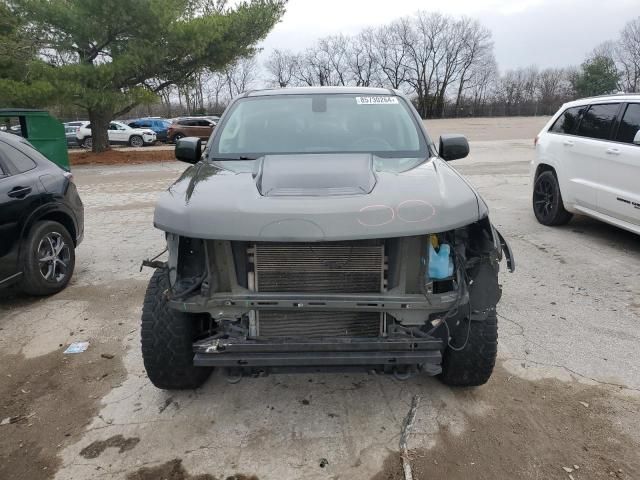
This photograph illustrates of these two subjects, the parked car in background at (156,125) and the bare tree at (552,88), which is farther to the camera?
the bare tree at (552,88)

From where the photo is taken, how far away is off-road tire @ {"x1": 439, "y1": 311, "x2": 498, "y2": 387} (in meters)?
2.87

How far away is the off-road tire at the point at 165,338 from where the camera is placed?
2.84 metres

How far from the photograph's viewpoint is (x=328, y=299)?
8.29 feet

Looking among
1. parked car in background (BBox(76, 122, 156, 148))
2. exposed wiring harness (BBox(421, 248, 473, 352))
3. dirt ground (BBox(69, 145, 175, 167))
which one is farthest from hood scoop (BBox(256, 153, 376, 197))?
parked car in background (BBox(76, 122, 156, 148))

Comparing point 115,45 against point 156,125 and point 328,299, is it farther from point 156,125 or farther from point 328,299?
point 328,299

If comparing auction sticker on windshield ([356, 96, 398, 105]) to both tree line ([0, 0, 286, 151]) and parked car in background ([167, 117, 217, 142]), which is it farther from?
parked car in background ([167, 117, 217, 142])

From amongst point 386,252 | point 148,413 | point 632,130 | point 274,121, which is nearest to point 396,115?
point 274,121

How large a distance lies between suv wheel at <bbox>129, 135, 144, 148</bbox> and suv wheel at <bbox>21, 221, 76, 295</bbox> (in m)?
24.9

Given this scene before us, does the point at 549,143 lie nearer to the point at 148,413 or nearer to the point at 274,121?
the point at 274,121

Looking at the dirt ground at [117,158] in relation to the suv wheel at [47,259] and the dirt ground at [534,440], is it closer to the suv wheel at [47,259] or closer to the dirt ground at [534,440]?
the suv wheel at [47,259]

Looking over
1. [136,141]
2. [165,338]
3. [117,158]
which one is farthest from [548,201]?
[136,141]

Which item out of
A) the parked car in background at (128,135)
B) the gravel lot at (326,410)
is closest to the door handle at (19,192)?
the gravel lot at (326,410)

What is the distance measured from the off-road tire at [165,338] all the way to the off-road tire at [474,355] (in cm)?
151

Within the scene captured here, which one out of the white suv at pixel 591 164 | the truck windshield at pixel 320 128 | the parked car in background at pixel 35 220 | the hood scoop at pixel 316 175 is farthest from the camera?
the white suv at pixel 591 164
